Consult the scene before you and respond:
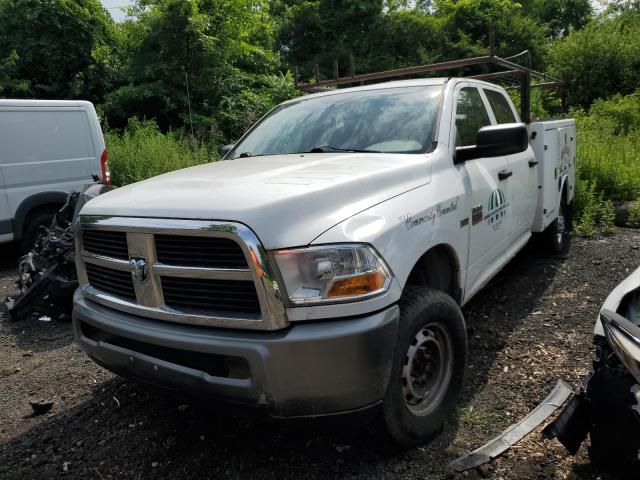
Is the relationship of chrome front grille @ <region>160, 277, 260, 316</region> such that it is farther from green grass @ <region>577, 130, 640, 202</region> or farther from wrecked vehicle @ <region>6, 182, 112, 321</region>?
green grass @ <region>577, 130, 640, 202</region>

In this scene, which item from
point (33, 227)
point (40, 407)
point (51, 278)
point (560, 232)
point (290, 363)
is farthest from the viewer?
point (33, 227)

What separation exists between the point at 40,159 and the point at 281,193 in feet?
18.2

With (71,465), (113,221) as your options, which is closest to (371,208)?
(113,221)

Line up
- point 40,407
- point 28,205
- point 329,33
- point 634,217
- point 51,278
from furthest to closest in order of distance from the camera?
point 329,33 < point 634,217 < point 28,205 < point 51,278 < point 40,407

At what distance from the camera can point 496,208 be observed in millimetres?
3652

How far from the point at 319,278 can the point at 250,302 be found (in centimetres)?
30

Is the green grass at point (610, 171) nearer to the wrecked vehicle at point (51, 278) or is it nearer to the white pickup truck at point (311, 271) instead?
the white pickup truck at point (311, 271)

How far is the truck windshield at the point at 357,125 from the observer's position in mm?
3254

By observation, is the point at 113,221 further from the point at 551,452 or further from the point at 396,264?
the point at 551,452

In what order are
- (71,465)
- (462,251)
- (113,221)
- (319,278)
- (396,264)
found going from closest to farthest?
1. (319,278)
2. (396,264)
3. (113,221)
4. (71,465)
5. (462,251)

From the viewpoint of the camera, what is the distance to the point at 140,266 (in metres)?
2.40

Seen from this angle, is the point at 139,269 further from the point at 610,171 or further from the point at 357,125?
the point at 610,171

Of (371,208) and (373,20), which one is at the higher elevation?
(373,20)

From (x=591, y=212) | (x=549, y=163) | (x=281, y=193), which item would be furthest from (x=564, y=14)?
(x=281, y=193)
